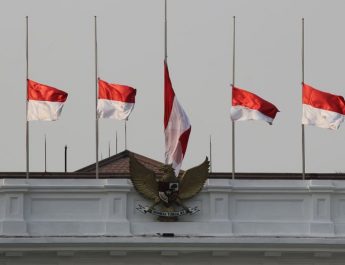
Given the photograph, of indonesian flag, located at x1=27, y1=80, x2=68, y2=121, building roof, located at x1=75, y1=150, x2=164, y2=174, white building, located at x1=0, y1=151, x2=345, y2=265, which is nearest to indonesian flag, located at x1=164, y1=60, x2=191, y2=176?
white building, located at x1=0, y1=151, x2=345, y2=265

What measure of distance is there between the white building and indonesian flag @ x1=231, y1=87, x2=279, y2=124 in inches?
71.9

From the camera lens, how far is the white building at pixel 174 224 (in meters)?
52.7

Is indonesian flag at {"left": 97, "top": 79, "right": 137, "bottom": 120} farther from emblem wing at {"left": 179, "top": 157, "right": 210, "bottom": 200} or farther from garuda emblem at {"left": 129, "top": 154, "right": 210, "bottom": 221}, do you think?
emblem wing at {"left": 179, "top": 157, "right": 210, "bottom": 200}

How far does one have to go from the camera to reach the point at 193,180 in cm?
5344

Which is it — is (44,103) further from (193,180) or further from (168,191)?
(193,180)

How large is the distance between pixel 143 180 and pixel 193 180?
1.36m

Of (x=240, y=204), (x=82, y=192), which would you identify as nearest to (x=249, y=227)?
(x=240, y=204)

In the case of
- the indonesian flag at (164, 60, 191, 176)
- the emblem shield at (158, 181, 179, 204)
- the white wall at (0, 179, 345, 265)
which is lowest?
the white wall at (0, 179, 345, 265)

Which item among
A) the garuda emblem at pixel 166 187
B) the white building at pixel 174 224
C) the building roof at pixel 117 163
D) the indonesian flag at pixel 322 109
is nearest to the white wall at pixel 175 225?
the white building at pixel 174 224

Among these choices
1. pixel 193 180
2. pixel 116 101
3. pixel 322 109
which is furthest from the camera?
pixel 322 109

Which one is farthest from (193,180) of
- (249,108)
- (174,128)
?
(249,108)

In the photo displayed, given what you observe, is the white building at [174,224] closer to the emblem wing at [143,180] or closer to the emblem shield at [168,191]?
the emblem wing at [143,180]

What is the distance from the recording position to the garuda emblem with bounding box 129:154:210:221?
5322cm

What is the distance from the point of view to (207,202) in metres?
53.8
